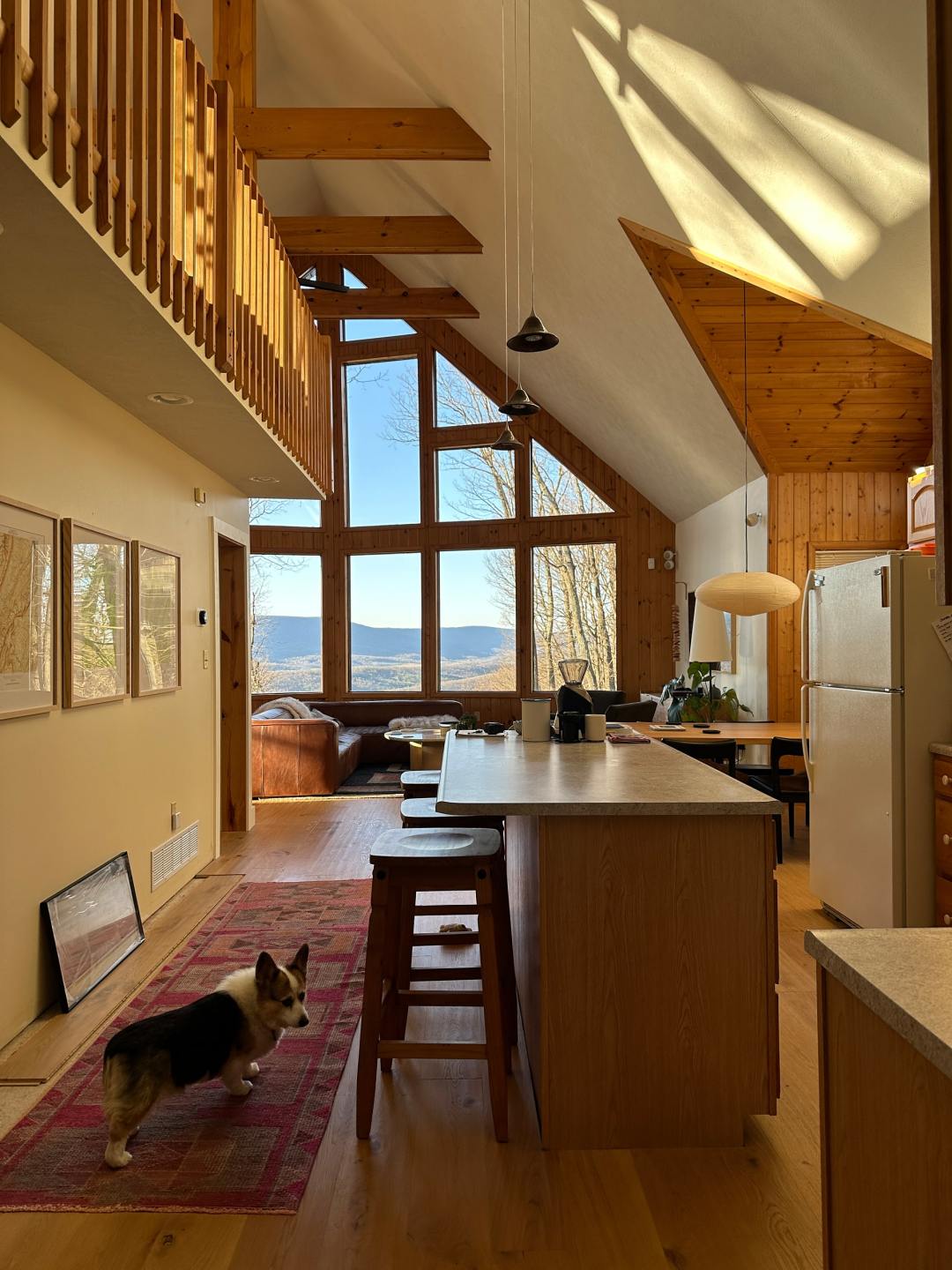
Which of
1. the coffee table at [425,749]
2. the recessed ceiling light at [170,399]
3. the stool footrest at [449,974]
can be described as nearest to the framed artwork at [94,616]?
the recessed ceiling light at [170,399]

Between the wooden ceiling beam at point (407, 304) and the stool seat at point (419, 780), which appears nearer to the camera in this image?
the stool seat at point (419, 780)

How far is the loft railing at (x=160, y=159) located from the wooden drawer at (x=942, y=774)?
3.17 meters

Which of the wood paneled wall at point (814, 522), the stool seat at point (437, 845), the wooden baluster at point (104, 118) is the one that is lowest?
the stool seat at point (437, 845)

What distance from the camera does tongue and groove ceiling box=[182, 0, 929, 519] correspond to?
2975mm

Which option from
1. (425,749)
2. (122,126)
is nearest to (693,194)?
(122,126)

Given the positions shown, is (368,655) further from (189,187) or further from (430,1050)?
(430,1050)

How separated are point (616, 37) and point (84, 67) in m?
2.41

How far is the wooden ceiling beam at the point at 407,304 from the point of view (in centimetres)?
905

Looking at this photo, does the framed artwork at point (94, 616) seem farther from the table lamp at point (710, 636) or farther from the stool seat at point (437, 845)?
the table lamp at point (710, 636)

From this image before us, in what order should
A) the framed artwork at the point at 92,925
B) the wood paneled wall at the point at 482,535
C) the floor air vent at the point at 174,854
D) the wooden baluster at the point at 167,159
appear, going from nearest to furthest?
1. the wooden baluster at the point at 167,159
2. the framed artwork at the point at 92,925
3. the floor air vent at the point at 174,854
4. the wood paneled wall at the point at 482,535

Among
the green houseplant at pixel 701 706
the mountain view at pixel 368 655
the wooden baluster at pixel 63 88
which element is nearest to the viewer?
the wooden baluster at pixel 63 88

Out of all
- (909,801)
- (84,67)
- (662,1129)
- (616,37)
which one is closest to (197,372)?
(84,67)

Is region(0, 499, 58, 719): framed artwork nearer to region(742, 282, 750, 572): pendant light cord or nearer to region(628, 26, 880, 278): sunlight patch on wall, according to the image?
region(628, 26, 880, 278): sunlight patch on wall

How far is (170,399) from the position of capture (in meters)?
3.74
